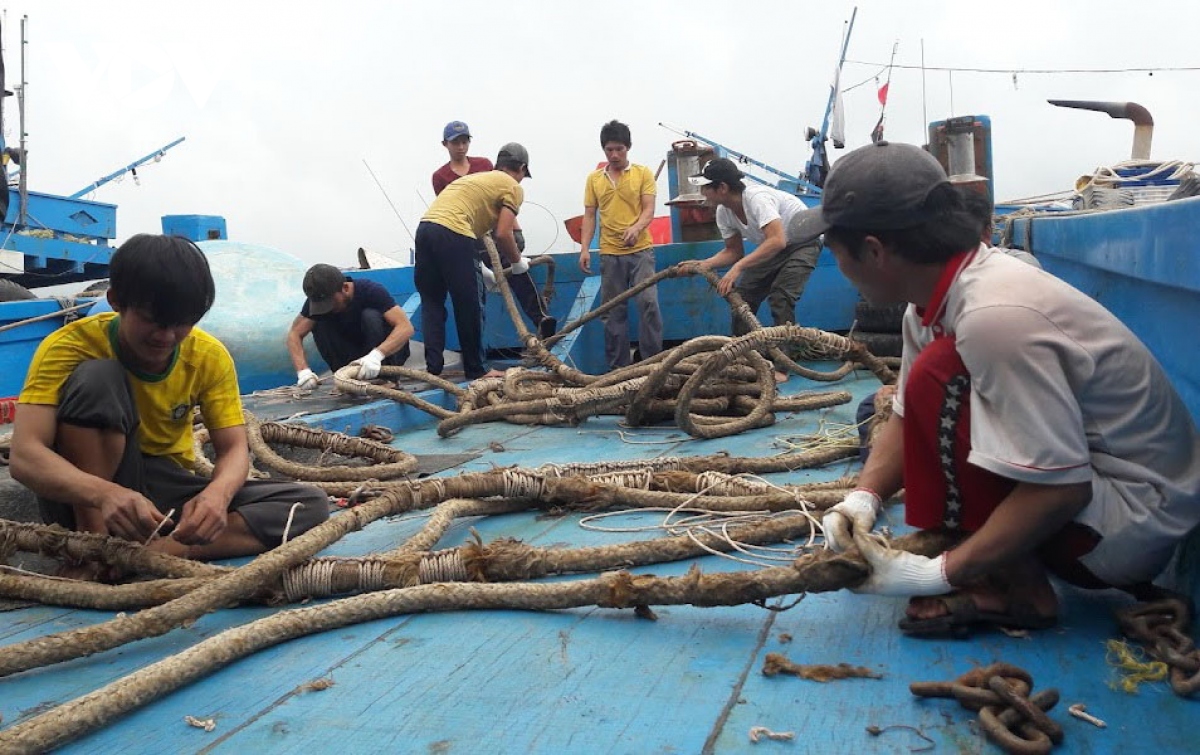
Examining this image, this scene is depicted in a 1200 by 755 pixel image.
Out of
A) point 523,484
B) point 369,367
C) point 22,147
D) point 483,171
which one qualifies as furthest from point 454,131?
point 22,147

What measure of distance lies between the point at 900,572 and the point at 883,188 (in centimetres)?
61

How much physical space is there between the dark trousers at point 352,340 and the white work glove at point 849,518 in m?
4.01

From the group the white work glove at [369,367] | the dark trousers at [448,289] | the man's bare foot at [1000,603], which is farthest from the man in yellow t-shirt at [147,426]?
the dark trousers at [448,289]

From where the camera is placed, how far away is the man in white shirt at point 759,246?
5207mm

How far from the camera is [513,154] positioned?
6324 millimetres

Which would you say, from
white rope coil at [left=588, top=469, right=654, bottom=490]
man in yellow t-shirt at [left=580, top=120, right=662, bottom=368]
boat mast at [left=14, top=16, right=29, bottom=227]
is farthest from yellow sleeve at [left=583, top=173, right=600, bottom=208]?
boat mast at [left=14, top=16, right=29, bottom=227]

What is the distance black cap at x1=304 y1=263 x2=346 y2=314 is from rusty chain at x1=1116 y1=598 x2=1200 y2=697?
4355 mm

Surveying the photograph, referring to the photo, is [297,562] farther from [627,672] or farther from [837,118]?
[837,118]

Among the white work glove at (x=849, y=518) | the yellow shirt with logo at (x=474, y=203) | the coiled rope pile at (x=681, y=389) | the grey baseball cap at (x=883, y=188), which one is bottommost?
the coiled rope pile at (x=681, y=389)

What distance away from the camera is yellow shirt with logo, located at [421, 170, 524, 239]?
5.67 metres

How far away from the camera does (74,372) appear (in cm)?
227

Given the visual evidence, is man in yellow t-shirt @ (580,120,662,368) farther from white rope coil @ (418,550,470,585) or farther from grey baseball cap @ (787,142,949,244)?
grey baseball cap @ (787,142,949,244)

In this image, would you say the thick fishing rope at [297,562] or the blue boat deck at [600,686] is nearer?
the blue boat deck at [600,686]

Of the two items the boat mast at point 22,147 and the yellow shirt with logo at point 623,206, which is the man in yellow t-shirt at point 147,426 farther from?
the boat mast at point 22,147
